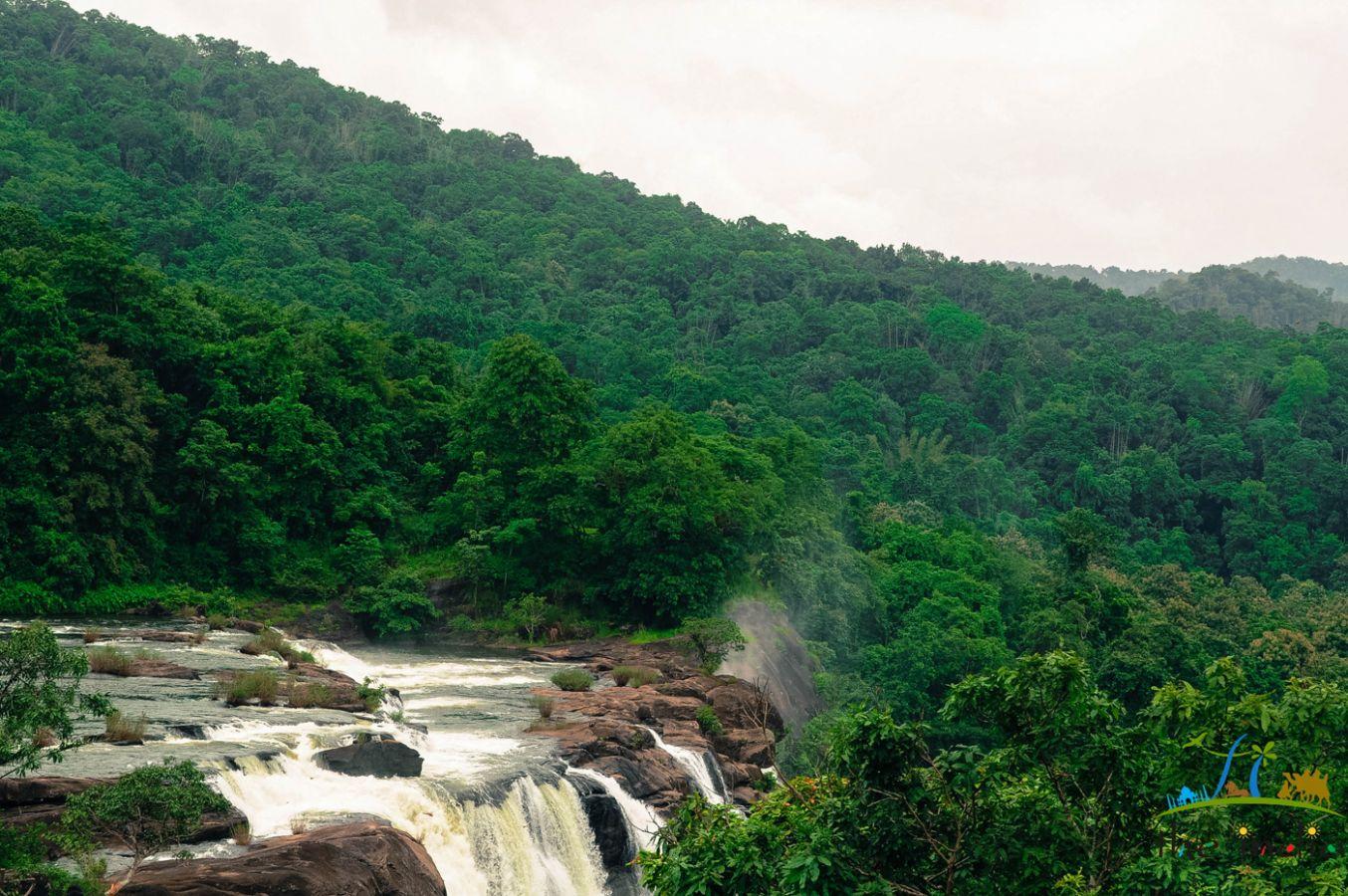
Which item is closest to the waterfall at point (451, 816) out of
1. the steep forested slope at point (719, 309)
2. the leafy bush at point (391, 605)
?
the leafy bush at point (391, 605)

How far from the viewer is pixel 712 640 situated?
40.9 meters

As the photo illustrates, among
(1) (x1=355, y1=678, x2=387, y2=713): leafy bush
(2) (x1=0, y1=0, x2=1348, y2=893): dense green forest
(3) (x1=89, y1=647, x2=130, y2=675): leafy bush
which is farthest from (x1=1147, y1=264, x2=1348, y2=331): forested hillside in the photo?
(3) (x1=89, y1=647, x2=130, y2=675): leafy bush

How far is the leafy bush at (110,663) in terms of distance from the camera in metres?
26.3

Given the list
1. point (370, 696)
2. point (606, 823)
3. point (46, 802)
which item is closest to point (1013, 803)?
point (46, 802)

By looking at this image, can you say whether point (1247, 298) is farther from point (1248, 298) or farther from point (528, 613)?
point (528, 613)

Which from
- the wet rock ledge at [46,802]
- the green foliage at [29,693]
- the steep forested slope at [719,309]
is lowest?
the wet rock ledge at [46,802]

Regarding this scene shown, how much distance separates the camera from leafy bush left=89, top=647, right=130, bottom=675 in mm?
26266

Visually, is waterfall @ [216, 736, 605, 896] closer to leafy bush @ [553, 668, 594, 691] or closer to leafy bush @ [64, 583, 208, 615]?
leafy bush @ [553, 668, 594, 691]

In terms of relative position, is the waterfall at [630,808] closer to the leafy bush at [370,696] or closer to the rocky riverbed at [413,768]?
the rocky riverbed at [413,768]

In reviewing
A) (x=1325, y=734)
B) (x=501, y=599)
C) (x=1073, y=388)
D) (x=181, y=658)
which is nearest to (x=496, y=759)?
(x=181, y=658)

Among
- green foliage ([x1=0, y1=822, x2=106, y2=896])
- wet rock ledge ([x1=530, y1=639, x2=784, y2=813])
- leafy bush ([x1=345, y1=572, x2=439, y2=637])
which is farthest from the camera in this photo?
leafy bush ([x1=345, y1=572, x2=439, y2=637])

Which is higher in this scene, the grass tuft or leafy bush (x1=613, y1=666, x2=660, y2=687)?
the grass tuft

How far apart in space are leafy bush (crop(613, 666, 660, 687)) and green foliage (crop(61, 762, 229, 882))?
20668mm

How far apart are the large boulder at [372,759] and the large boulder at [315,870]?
2.35 metres
